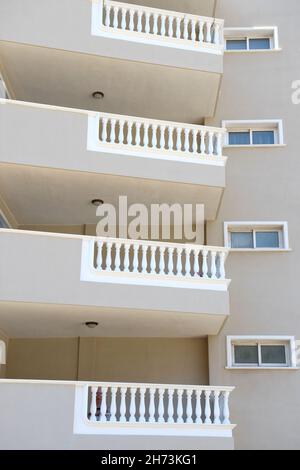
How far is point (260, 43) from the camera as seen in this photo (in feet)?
49.9

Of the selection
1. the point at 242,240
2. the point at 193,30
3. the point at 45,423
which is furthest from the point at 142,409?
the point at 193,30

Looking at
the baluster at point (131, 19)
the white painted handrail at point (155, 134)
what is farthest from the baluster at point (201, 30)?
the white painted handrail at point (155, 134)

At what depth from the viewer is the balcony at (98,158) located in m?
11.3

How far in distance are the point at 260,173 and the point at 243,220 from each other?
→ 3.91 ft

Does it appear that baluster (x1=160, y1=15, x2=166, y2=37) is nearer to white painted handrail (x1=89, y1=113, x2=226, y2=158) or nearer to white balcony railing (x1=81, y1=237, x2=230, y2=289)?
white painted handrail (x1=89, y1=113, x2=226, y2=158)

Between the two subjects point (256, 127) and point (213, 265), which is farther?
point (256, 127)

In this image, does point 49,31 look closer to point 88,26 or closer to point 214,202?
point 88,26

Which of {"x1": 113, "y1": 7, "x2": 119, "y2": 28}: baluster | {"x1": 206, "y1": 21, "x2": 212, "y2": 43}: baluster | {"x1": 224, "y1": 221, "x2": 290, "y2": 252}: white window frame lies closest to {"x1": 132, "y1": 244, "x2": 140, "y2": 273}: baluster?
{"x1": 224, "y1": 221, "x2": 290, "y2": 252}: white window frame

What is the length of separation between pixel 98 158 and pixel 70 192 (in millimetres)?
1046

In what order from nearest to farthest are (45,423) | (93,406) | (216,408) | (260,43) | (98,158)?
1. (45,423)
2. (93,406)
3. (216,408)
4. (98,158)
5. (260,43)

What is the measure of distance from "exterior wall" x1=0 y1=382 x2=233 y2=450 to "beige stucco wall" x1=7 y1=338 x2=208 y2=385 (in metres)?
2.97

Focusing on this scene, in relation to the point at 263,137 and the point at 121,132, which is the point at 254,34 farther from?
the point at 121,132

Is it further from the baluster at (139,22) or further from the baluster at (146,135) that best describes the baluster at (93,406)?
the baluster at (139,22)

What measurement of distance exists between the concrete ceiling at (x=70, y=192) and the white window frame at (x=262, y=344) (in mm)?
2718
